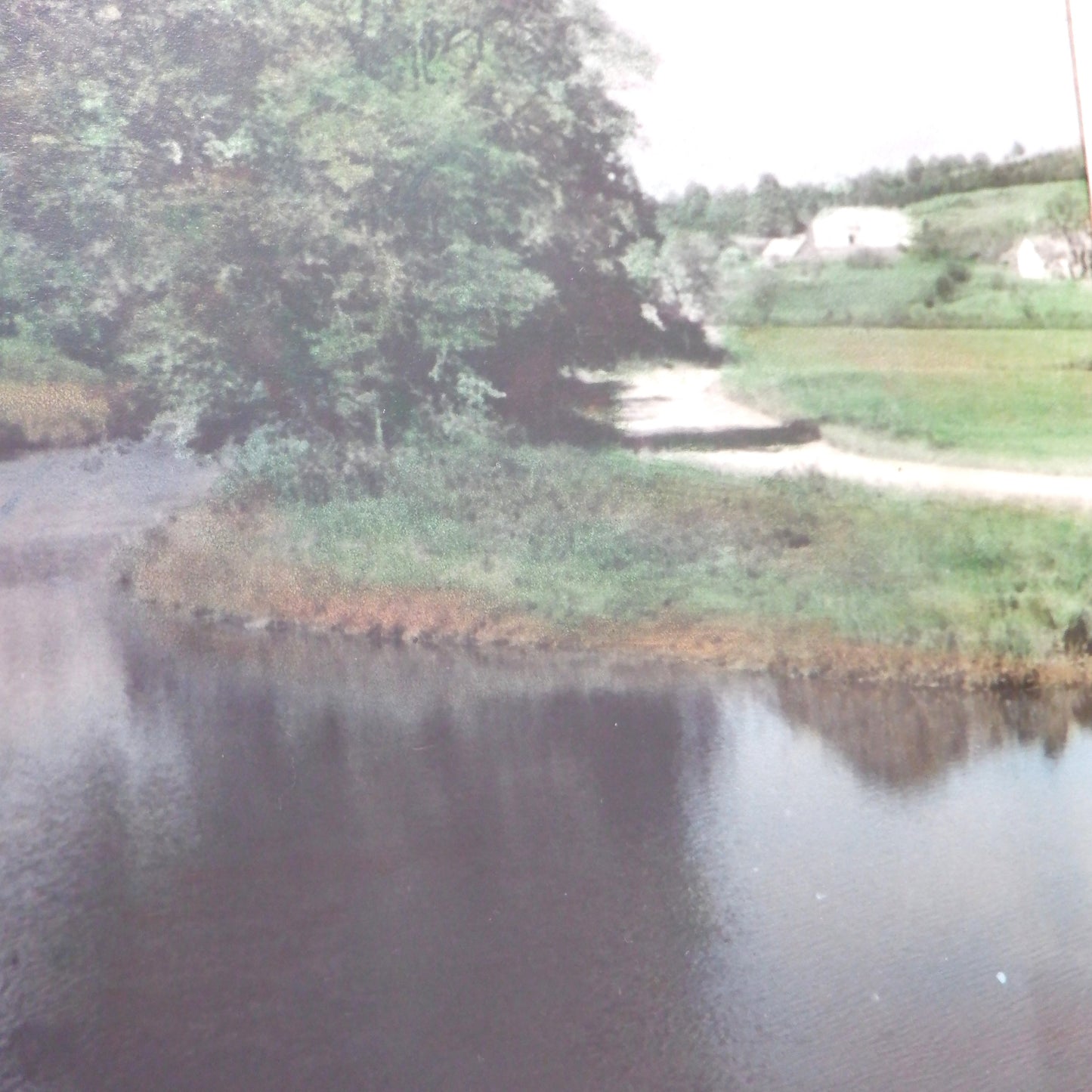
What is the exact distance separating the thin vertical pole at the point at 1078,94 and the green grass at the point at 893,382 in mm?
567

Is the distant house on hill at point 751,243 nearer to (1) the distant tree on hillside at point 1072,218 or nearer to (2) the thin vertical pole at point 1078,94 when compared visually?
(1) the distant tree on hillside at point 1072,218

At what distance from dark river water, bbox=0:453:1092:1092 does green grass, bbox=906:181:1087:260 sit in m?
1.47

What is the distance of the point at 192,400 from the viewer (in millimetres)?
3807

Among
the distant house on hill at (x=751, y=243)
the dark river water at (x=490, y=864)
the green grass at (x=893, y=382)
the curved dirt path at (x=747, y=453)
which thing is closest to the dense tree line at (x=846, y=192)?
the distant house on hill at (x=751, y=243)

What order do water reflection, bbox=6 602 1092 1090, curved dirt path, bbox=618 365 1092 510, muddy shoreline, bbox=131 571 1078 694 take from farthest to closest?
curved dirt path, bbox=618 365 1092 510
muddy shoreline, bbox=131 571 1078 694
water reflection, bbox=6 602 1092 1090

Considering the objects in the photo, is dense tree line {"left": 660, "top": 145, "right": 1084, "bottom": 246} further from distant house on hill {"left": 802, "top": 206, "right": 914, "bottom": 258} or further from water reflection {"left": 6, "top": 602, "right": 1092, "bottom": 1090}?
water reflection {"left": 6, "top": 602, "right": 1092, "bottom": 1090}

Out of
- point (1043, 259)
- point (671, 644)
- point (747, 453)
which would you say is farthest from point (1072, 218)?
point (671, 644)

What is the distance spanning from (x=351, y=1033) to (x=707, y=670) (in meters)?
1.51

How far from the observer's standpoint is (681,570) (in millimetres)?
3939

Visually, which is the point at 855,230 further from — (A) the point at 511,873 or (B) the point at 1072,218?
(A) the point at 511,873

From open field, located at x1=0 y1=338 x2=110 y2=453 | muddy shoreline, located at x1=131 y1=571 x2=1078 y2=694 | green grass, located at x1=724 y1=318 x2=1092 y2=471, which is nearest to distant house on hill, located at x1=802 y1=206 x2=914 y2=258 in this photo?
green grass, located at x1=724 y1=318 x2=1092 y2=471

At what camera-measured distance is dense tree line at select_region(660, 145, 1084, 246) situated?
3957 mm

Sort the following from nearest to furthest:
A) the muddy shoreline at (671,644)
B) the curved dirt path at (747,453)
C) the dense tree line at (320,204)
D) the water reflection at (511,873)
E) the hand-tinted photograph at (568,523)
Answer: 1. the water reflection at (511,873)
2. the hand-tinted photograph at (568,523)
3. the dense tree line at (320,204)
4. the muddy shoreline at (671,644)
5. the curved dirt path at (747,453)

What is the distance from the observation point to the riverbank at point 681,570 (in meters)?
3.88
